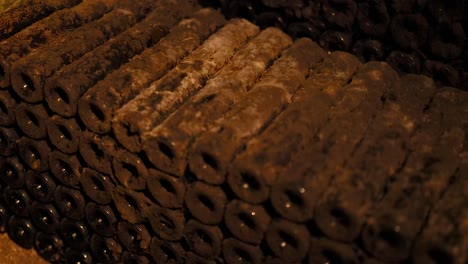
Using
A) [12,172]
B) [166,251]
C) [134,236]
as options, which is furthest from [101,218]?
[12,172]

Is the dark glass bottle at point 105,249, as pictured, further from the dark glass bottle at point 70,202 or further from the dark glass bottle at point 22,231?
the dark glass bottle at point 22,231

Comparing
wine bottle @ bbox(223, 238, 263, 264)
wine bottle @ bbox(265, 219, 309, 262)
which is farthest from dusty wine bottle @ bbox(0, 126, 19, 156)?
wine bottle @ bbox(265, 219, 309, 262)

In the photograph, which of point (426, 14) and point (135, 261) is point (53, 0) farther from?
point (426, 14)

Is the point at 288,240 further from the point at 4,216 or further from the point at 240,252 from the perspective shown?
the point at 4,216

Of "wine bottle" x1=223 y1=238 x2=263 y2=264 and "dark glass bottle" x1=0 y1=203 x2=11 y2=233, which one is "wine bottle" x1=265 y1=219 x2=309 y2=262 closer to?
"wine bottle" x1=223 y1=238 x2=263 y2=264

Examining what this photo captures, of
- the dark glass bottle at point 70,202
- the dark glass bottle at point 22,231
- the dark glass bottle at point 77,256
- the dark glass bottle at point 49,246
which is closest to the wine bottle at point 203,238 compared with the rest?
the dark glass bottle at point 70,202

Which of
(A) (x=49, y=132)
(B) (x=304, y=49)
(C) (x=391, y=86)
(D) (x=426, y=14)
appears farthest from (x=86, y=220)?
(D) (x=426, y=14)
